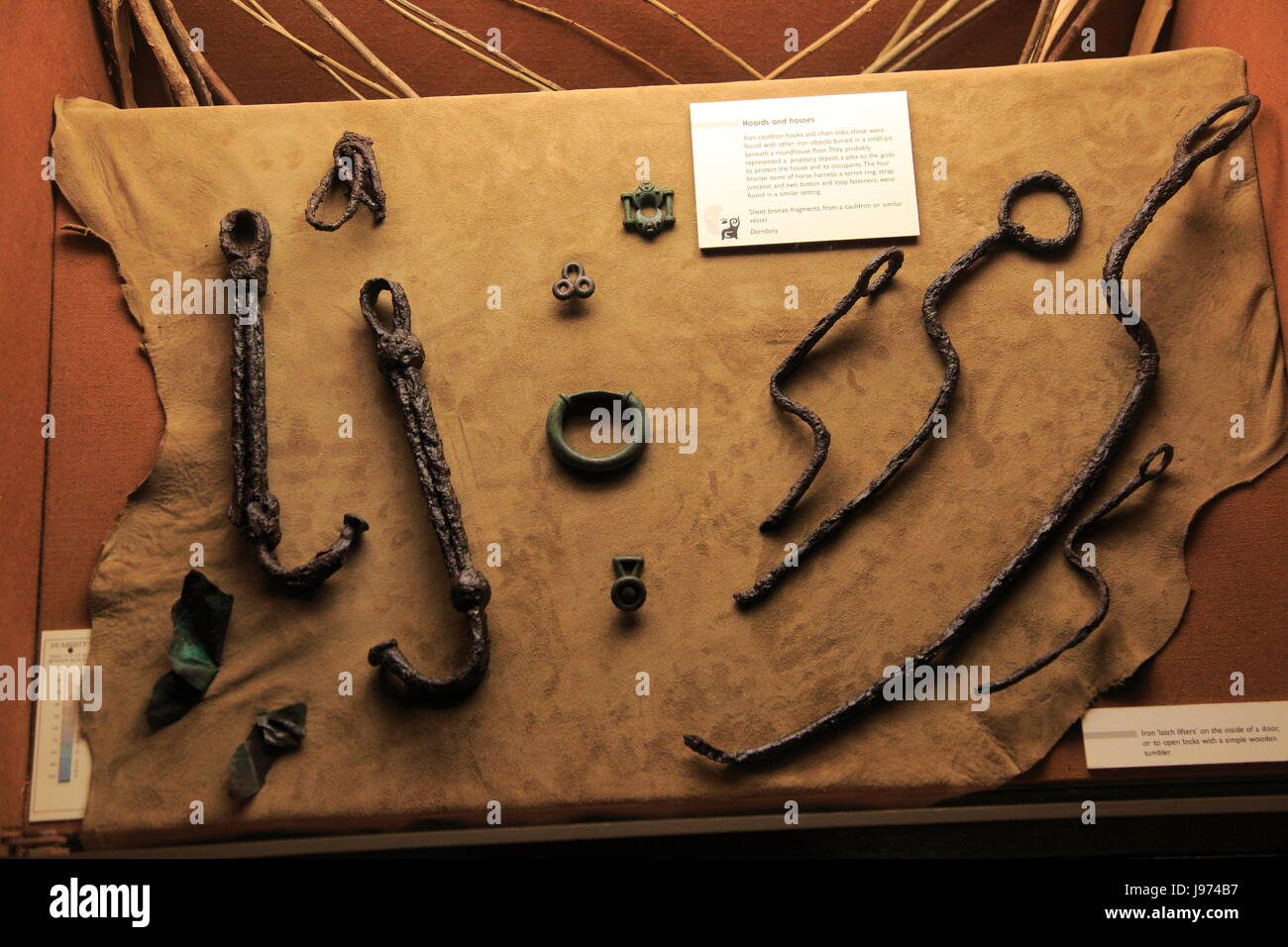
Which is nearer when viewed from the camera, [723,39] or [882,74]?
[882,74]

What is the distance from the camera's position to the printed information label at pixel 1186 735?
6.11 ft

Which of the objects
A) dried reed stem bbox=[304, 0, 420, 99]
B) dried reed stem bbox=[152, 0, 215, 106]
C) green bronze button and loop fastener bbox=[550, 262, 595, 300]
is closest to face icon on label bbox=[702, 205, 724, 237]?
green bronze button and loop fastener bbox=[550, 262, 595, 300]

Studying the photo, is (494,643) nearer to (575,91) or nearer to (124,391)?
(124,391)

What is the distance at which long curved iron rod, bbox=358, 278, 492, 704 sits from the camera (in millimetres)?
1834

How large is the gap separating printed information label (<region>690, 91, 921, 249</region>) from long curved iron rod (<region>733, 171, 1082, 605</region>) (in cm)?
13

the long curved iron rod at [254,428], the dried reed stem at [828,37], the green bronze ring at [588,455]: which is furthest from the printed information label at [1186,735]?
the dried reed stem at [828,37]

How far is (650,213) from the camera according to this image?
212 centimetres

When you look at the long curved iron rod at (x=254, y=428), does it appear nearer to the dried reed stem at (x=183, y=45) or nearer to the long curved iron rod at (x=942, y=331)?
the dried reed stem at (x=183, y=45)

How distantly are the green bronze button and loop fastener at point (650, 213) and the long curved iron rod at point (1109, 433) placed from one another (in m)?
0.53

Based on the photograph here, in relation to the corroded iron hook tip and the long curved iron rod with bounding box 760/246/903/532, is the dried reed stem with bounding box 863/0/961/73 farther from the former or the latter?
the corroded iron hook tip
